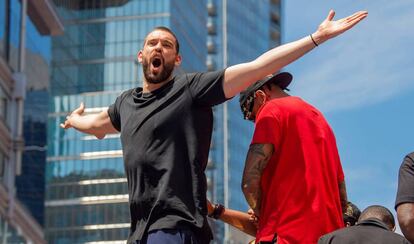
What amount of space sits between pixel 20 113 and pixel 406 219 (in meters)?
74.6

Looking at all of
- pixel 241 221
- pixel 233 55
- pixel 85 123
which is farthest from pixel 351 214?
pixel 233 55

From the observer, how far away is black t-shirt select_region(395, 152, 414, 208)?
292 inches

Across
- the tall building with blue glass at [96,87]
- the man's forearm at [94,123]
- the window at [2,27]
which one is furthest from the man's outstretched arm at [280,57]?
the tall building with blue glass at [96,87]

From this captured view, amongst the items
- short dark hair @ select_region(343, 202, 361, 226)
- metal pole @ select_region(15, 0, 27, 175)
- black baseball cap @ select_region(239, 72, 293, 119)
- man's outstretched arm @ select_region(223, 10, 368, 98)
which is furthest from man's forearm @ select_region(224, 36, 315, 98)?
metal pole @ select_region(15, 0, 27, 175)

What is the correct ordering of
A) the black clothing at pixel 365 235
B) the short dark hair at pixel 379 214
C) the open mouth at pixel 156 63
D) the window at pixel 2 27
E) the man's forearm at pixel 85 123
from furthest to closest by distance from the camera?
the window at pixel 2 27 → the man's forearm at pixel 85 123 → the short dark hair at pixel 379 214 → the open mouth at pixel 156 63 → the black clothing at pixel 365 235

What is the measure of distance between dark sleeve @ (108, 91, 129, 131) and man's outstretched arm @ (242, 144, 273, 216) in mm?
1031

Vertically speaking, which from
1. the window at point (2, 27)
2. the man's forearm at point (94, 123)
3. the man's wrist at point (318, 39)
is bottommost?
the man's forearm at point (94, 123)

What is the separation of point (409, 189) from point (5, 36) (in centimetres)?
7325

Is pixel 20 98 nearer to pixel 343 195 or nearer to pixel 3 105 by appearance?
pixel 3 105

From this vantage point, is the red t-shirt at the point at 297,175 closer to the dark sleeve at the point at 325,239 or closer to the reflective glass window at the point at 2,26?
the dark sleeve at the point at 325,239

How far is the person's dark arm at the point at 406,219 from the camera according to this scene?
291 inches

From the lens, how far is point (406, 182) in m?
7.45

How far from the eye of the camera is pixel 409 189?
24.4ft

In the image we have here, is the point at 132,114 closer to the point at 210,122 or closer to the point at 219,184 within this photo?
the point at 210,122
